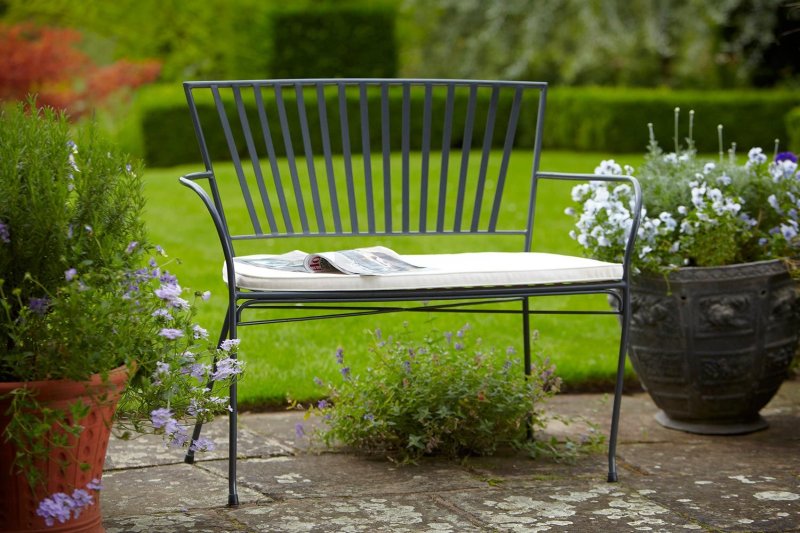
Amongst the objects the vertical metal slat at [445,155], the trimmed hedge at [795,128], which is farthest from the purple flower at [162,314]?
the trimmed hedge at [795,128]

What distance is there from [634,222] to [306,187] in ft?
20.0

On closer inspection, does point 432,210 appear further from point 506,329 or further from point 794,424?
point 794,424

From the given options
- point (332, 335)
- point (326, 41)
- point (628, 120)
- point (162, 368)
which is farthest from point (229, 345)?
point (326, 41)

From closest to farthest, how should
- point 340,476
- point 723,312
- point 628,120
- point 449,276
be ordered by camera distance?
point 449,276
point 340,476
point 723,312
point 628,120

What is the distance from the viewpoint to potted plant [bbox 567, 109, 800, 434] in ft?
10.2

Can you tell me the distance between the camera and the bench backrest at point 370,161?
122 inches

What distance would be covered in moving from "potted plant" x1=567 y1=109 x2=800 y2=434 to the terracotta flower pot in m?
1.57

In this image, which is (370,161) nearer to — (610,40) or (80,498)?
(80,498)

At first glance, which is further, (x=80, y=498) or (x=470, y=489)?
(x=470, y=489)

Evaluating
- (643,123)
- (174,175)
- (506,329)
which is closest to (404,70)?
(643,123)

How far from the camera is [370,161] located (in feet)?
12.5

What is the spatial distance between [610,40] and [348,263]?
10.1 m

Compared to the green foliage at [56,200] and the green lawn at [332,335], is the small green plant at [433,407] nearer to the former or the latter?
the green lawn at [332,335]

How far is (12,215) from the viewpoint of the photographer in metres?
2.13
